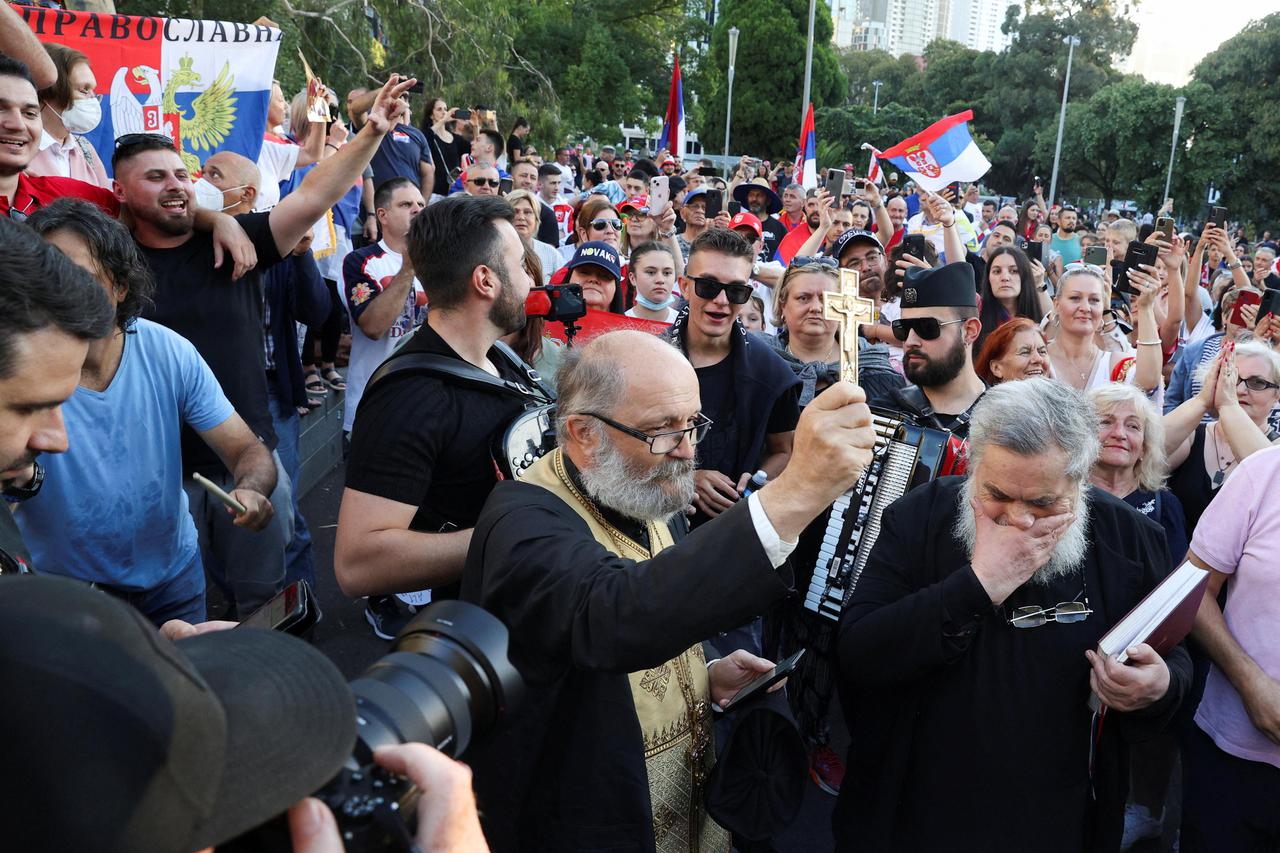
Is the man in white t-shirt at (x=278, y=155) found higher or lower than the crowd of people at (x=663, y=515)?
higher

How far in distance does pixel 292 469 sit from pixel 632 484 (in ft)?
11.7

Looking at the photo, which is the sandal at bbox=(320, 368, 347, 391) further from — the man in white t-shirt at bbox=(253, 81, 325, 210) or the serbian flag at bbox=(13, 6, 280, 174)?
the serbian flag at bbox=(13, 6, 280, 174)

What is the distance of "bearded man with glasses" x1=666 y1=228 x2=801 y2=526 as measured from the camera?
3992 millimetres

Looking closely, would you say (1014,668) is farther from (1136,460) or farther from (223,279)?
(223,279)

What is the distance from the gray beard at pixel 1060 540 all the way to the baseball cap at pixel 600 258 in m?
3.22

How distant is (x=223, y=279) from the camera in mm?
3893

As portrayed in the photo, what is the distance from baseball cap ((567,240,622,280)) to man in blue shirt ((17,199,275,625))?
9.42ft

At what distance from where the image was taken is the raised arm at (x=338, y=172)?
370 cm

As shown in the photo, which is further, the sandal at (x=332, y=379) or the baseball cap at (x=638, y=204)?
the baseball cap at (x=638, y=204)

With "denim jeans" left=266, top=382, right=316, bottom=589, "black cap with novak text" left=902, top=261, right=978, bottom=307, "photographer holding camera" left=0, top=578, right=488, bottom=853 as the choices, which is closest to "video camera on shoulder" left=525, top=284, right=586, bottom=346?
"black cap with novak text" left=902, top=261, right=978, bottom=307

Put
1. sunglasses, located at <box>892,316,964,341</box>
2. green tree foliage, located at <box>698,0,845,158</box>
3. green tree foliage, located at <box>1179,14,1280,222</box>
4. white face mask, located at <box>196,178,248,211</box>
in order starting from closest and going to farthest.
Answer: sunglasses, located at <box>892,316,964,341</box> → white face mask, located at <box>196,178,248,211</box> → green tree foliage, located at <box>1179,14,1280,222</box> → green tree foliage, located at <box>698,0,845,158</box>

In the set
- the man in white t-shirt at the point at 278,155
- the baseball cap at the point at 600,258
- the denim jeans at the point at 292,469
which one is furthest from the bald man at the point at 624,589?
the man in white t-shirt at the point at 278,155

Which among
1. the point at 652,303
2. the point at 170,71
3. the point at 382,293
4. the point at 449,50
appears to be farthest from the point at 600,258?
the point at 449,50

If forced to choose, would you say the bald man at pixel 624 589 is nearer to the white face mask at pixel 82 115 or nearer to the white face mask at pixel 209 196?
the white face mask at pixel 209 196
